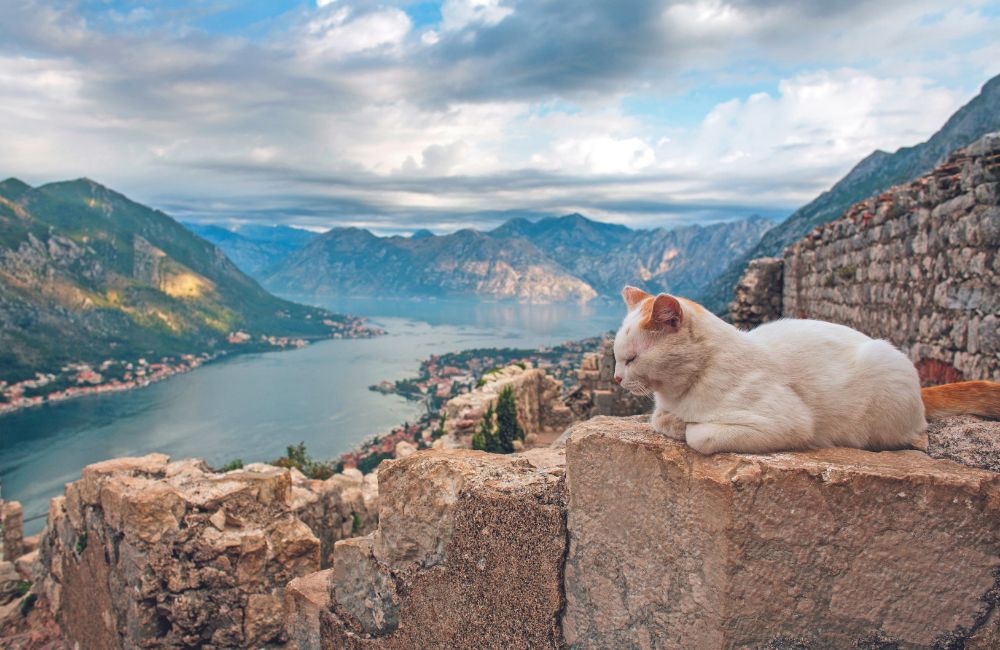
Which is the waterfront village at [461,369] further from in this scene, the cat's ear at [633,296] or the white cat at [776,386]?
→ the white cat at [776,386]

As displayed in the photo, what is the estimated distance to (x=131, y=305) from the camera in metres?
124

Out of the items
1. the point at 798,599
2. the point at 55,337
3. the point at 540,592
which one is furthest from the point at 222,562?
the point at 55,337

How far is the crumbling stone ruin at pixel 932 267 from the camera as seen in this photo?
5375mm

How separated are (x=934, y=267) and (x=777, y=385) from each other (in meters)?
5.18

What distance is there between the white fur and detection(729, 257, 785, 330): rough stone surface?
10.5m

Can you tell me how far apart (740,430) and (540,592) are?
1.06 meters

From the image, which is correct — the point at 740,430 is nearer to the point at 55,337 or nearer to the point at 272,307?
the point at 55,337

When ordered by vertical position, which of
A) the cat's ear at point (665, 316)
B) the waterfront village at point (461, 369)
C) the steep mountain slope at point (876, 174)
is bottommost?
the waterfront village at point (461, 369)

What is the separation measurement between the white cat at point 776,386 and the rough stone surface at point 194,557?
406cm

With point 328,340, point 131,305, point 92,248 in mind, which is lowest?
point 328,340

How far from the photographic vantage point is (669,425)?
8.32 ft

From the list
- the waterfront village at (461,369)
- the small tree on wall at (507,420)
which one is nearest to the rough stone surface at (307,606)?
the small tree on wall at (507,420)

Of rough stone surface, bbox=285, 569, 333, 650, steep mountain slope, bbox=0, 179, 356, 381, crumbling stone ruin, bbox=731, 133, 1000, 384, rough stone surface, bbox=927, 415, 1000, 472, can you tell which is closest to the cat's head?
rough stone surface, bbox=927, 415, 1000, 472

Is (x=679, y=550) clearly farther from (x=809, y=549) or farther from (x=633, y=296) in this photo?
(x=633, y=296)
